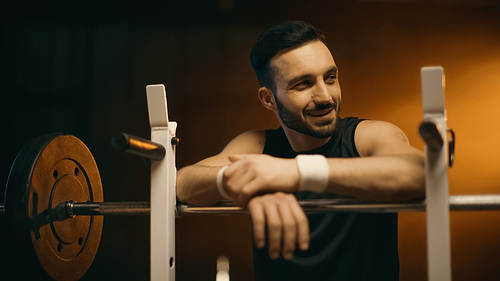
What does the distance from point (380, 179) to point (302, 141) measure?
44 centimetres

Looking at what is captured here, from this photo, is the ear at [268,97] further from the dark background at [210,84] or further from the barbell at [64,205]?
the dark background at [210,84]

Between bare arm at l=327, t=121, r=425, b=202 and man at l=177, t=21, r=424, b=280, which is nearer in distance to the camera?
bare arm at l=327, t=121, r=425, b=202

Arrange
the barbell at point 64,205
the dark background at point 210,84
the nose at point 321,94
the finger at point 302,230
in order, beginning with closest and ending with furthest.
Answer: the finger at point 302,230 < the barbell at point 64,205 < the nose at point 321,94 < the dark background at point 210,84

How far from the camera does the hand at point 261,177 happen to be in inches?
21.6

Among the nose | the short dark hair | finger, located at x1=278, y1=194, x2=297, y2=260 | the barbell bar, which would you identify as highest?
the short dark hair

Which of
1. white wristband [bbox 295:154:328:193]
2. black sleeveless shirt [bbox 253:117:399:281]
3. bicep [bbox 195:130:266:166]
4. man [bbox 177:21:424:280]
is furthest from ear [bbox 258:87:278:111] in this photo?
white wristband [bbox 295:154:328:193]

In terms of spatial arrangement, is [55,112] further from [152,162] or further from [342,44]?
[342,44]

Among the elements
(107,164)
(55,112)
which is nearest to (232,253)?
(107,164)

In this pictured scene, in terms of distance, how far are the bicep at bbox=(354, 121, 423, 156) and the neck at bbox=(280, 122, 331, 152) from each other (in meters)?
0.11

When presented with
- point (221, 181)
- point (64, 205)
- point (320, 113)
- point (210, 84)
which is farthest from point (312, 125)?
point (210, 84)

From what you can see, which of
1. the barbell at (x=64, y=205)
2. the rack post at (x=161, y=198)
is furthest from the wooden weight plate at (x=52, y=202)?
the rack post at (x=161, y=198)

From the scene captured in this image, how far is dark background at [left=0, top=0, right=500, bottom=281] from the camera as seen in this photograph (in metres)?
1.79

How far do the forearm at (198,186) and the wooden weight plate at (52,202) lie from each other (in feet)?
1.13

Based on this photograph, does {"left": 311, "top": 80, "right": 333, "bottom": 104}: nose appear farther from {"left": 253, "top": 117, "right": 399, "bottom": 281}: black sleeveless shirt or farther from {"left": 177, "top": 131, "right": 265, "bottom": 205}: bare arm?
{"left": 177, "top": 131, "right": 265, "bottom": 205}: bare arm
